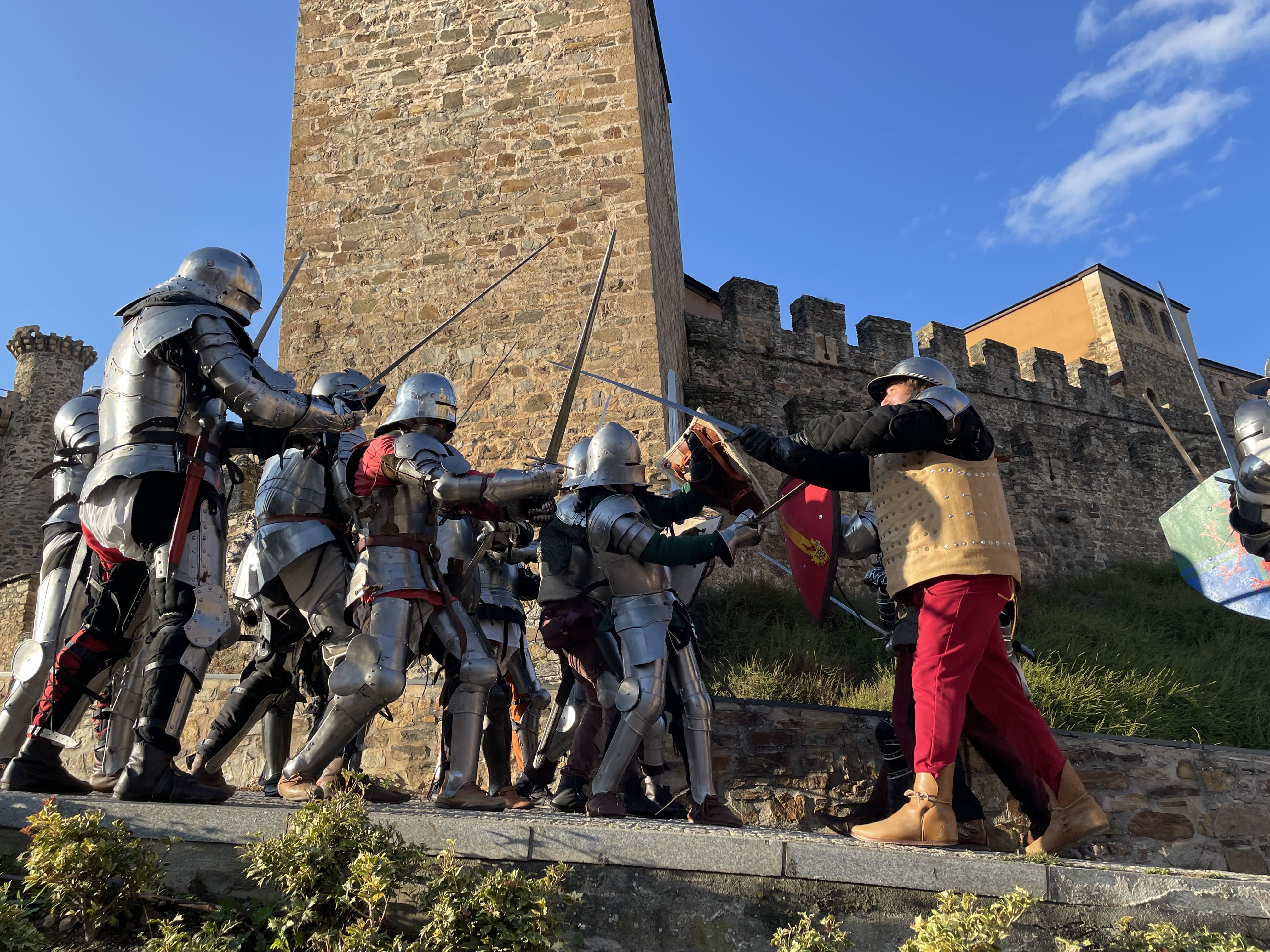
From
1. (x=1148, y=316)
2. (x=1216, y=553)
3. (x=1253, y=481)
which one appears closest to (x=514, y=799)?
(x=1253, y=481)

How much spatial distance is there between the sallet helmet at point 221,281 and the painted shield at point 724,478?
1.76 m

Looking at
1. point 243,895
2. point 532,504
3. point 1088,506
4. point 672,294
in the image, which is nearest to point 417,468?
point 532,504

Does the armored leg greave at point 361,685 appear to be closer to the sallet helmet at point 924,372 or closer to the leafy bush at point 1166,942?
the sallet helmet at point 924,372

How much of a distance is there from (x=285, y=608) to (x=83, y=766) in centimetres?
304

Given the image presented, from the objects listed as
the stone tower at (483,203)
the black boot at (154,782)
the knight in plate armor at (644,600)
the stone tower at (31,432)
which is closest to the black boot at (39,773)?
the black boot at (154,782)

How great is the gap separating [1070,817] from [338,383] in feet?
10.2

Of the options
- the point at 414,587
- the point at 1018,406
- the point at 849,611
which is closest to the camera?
the point at 414,587

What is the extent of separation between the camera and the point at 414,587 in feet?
11.0

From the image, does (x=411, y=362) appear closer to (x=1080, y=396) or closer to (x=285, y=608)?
(x=285, y=608)

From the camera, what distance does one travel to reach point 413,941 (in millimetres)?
2031

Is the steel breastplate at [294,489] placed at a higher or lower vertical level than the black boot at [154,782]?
higher

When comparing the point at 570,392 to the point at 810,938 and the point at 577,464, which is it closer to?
the point at 577,464

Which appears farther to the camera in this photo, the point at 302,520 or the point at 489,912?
the point at 302,520

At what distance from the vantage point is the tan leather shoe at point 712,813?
358cm
